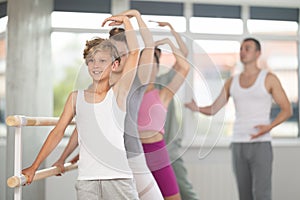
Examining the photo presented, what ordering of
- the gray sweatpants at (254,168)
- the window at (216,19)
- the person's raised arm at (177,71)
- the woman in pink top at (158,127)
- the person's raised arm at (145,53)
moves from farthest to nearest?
the window at (216,19) < the gray sweatpants at (254,168) < the person's raised arm at (177,71) < the woman in pink top at (158,127) < the person's raised arm at (145,53)

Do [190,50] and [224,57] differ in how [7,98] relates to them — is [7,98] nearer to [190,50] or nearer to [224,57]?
[190,50]

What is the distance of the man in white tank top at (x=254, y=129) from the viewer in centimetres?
331

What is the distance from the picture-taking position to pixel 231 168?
3.74 meters

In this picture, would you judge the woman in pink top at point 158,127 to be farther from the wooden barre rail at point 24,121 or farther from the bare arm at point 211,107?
the wooden barre rail at point 24,121

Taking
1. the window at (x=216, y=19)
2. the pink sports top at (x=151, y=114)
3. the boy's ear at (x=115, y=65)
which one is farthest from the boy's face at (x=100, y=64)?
the window at (x=216, y=19)

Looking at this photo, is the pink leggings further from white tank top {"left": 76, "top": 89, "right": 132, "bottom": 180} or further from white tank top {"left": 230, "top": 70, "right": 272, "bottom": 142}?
white tank top {"left": 230, "top": 70, "right": 272, "bottom": 142}

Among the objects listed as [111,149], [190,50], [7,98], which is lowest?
[111,149]

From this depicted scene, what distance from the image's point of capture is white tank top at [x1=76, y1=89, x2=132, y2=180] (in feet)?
6.58

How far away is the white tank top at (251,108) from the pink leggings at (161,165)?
96 centimetres

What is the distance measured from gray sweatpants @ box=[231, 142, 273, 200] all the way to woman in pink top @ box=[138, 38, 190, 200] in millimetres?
820

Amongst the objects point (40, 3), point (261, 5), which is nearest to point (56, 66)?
point (40, 3)

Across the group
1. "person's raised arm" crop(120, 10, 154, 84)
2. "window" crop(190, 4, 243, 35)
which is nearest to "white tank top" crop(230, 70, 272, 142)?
"window" crop(190, 4, 243, 35)

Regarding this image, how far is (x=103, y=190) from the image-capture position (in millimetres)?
1976

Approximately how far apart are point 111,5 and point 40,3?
0.50 meters
